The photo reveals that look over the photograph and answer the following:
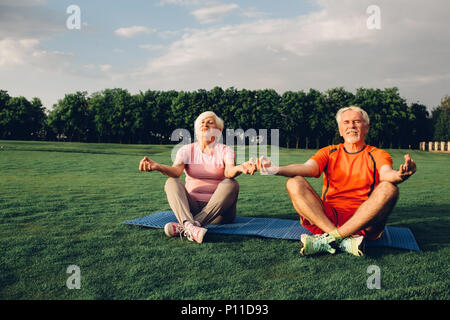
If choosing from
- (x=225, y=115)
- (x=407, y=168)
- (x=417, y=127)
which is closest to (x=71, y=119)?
(x=225, y=115)

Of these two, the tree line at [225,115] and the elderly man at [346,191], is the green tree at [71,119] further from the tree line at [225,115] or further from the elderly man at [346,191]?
the elderly man at [346,191]

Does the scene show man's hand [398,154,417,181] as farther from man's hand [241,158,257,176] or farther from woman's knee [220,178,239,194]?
woman's knee [220,178,239,194]

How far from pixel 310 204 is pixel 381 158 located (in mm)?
992

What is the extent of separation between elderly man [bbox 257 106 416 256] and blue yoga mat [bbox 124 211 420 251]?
29cm

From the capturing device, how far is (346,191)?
4.30 meters

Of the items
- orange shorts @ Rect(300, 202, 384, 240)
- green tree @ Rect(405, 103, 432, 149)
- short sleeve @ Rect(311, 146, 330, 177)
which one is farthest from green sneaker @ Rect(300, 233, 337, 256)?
green tree @ Rect(405, 103, 432, 149)

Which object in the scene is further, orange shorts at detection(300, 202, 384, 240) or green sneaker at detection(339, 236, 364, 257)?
orange shorts at detection(300, 202, 384, 240)

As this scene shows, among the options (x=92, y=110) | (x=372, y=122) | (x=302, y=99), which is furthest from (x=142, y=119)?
(x=372, y=122)

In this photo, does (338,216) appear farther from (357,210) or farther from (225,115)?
(225,115)

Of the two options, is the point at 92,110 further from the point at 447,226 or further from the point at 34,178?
the point at 447,226

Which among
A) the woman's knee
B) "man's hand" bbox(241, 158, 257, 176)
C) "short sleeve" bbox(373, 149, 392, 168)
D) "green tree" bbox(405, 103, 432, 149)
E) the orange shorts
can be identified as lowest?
the orange shorts

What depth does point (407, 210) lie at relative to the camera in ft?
22.2

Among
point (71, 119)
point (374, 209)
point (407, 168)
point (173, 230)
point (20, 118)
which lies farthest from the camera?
point (20, 118)

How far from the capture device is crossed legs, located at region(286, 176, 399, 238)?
3732 millimetres
